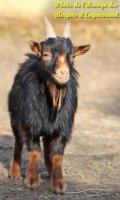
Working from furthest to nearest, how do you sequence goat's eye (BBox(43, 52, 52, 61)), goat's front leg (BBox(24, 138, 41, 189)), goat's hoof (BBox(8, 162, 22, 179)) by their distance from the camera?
goat's hoof (BBox(8, 162, 22, 179)) < goat's front leg (BBox(24, 138, 41, 189)) < goat's eye (BBox(43, 52, 52, 61))

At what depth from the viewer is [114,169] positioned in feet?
35.8

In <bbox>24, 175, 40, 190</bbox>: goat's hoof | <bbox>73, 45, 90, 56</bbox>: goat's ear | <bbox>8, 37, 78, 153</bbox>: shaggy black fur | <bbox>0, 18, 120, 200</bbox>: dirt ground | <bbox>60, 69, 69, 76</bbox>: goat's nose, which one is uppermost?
<bbox>73, 45, 90, 56</bbox>: goat's ear

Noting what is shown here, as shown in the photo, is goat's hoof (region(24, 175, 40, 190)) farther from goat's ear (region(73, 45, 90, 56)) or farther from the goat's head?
goat's ear (region(73, 45, 90, 56))

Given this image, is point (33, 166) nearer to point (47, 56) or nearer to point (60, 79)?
point (60, 79)

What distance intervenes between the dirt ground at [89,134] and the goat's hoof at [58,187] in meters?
0.07

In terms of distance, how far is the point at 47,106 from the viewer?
30.6ft

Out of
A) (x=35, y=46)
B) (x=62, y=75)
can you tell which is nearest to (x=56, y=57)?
(x=62, y=75)

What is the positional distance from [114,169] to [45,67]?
2.63 m

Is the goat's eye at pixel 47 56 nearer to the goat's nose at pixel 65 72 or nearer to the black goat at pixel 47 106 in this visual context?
the black goat at pixel 47 106

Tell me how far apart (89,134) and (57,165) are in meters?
5.28

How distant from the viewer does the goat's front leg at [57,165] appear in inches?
360

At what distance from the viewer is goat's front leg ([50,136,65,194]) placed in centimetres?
914

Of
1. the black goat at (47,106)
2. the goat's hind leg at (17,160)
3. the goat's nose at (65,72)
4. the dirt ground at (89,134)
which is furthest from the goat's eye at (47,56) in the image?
the dirt ground at (89,134)

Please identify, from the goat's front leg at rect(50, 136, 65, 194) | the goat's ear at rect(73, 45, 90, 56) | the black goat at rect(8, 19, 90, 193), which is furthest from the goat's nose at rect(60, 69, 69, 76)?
the goat's front leg at rect(50, 136, 65, 194)
